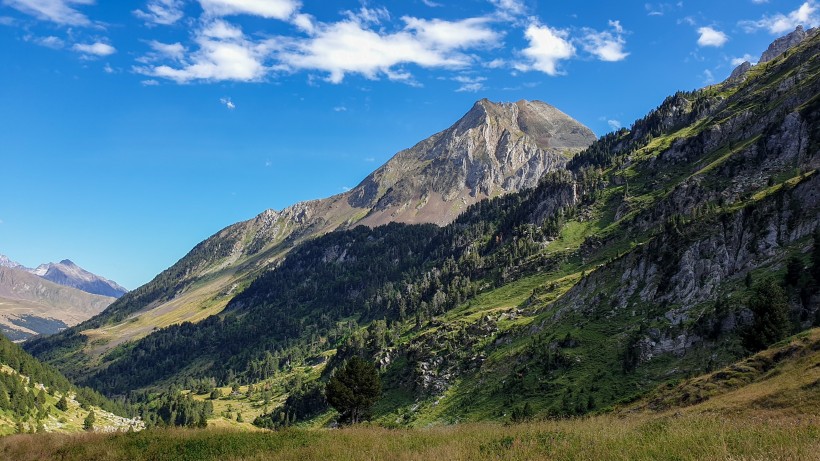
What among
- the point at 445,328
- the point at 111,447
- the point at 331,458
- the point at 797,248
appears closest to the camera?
the point at 331,458

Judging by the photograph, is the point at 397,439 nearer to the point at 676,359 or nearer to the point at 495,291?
the point at 676,359

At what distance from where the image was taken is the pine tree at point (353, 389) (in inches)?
2968

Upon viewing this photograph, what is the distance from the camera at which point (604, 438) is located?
59.4 ft

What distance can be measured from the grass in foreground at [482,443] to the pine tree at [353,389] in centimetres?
4569

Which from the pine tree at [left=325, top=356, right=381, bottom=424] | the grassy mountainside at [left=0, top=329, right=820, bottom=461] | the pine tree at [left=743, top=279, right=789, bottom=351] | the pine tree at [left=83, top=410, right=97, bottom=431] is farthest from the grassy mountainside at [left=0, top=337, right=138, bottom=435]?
the pine tree at [left=743, top=279, right=789, bottom=351]

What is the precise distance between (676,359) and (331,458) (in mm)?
68043

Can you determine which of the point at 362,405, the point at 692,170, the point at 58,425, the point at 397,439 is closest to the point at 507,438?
the point at 397,439

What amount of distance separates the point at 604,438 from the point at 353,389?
209 ft

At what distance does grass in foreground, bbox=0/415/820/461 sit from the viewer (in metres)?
14.6

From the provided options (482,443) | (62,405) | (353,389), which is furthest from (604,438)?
(62,405)

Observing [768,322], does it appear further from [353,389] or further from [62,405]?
[62,405]

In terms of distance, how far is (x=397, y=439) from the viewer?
970 inches

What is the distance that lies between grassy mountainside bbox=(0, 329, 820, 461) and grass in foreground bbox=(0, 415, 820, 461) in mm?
55

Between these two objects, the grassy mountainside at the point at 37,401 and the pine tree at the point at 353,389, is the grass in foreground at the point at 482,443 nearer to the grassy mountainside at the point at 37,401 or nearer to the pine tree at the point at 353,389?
the pine tree at the point at 353,389
